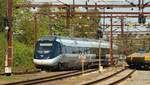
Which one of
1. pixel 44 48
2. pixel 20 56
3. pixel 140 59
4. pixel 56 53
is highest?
pixel 44 48

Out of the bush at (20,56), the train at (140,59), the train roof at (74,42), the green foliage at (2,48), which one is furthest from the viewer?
the train at (140,59)

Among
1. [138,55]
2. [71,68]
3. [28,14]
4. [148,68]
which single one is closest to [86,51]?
[71,68]

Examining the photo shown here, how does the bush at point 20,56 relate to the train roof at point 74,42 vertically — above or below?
below

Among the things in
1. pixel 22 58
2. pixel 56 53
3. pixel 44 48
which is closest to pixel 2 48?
pixel 22 58

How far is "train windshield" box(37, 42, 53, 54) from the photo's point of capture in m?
45.6

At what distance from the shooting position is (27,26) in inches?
2589

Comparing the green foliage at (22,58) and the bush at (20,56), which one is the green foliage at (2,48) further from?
the green foliage at (22,58)

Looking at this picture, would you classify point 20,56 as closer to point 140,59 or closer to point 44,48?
point 44,48

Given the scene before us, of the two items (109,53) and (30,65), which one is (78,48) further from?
(109,53)

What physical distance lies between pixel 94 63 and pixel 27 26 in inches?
476

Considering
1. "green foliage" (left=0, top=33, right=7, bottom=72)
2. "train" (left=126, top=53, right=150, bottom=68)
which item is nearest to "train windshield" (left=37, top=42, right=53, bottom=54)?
"green foliage" (left=0, top=33, right=7, bottom=72)

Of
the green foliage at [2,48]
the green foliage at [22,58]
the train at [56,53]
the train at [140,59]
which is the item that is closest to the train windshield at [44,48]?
the train at [56,53]

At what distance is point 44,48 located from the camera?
45906 millimetres

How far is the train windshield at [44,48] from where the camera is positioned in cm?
4559
